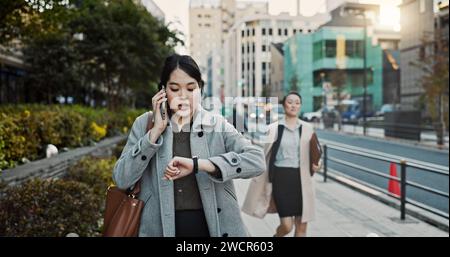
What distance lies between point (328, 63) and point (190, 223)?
3424cm

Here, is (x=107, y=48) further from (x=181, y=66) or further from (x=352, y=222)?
(x=181, y=66)

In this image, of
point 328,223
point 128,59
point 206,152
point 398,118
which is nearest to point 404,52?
point 398,118

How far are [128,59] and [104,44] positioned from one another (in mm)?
1209

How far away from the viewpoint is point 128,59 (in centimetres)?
1991

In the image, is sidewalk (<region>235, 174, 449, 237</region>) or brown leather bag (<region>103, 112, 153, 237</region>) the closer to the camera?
brown leather bag (<region>103, 112, 153, 237</region>)

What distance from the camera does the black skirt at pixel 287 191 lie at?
→ 5.20 m

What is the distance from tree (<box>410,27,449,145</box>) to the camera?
22.4m

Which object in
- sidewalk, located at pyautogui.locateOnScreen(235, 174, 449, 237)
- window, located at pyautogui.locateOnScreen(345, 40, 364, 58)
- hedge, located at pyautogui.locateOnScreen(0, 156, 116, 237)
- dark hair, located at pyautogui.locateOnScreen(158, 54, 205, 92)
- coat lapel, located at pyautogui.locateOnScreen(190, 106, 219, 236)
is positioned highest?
window, located at pyautogui.locateOnScreen(345, 40, 364, 58)

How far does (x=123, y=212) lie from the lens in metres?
→ 1.87

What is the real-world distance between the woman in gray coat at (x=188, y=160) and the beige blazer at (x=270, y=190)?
10.3 ft

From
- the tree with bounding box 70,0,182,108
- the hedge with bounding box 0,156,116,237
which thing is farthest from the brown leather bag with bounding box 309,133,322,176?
the tree with bounding box 70,0,182,108

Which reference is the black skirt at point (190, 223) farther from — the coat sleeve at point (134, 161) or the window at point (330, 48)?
the window at point (330, 48)

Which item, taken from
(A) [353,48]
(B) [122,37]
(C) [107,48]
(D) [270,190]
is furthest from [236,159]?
(A) [353,48]

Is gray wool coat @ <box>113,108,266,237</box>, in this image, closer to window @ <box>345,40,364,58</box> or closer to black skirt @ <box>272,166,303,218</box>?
black skirt @ <box>272,166,303,218</box>
